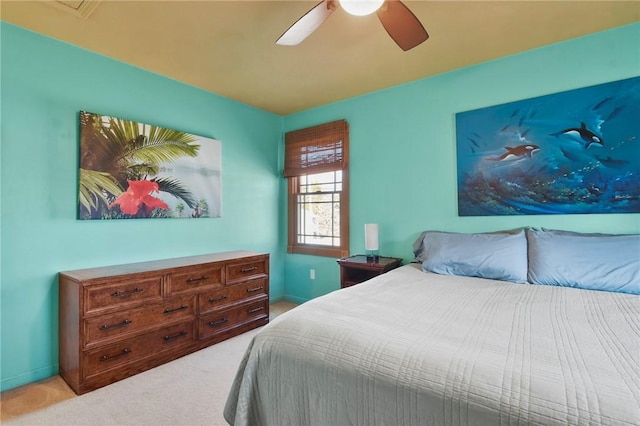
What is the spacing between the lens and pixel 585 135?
2.25 meters

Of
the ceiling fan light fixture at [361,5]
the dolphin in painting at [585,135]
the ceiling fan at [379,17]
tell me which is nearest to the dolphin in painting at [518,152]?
the dolphin in painting at [585,135]

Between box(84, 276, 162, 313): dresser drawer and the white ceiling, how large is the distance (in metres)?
1.85

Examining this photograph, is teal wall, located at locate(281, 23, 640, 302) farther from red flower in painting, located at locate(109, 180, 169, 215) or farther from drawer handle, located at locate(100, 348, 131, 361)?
drawer handle, located at locate(100, 348, 131, 361)

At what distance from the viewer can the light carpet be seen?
68.1 inches

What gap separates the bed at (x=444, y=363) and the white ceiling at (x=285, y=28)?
1.87 m

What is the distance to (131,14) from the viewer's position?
1988mm

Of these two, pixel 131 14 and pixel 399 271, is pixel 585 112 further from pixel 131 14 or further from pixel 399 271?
pixel 131 14

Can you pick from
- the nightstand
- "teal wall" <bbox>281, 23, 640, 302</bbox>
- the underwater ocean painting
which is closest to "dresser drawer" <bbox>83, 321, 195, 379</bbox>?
the nightstand

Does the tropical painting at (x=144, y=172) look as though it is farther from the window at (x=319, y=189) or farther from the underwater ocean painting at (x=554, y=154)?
the underwater ocean painting at (x=554, y=154)

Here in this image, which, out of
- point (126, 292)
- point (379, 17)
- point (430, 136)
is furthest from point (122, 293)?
point (430, 136)

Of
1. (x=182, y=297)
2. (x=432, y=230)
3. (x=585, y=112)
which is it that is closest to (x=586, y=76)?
(x=585, y=112)

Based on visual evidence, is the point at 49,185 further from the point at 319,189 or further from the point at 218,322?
the point at 319,189

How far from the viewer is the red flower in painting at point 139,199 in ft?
8.45

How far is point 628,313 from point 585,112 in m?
1.60
